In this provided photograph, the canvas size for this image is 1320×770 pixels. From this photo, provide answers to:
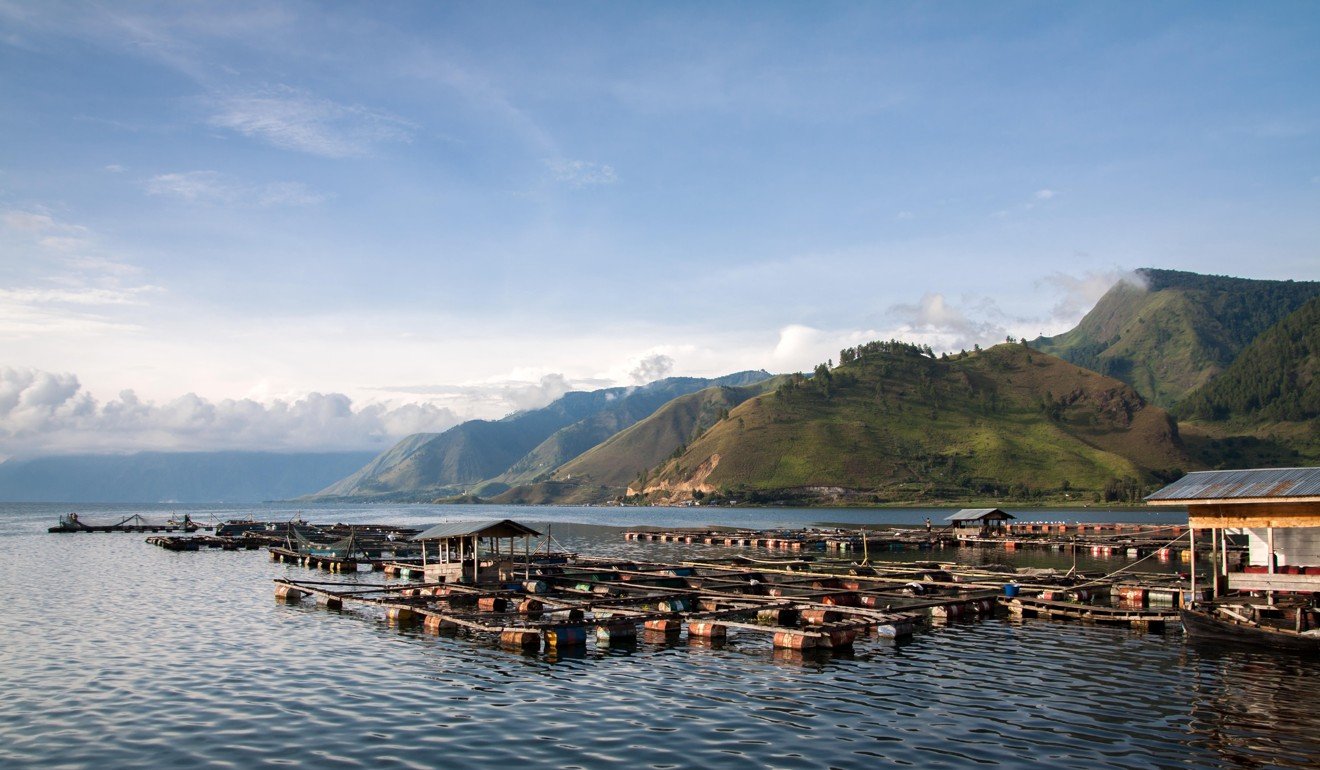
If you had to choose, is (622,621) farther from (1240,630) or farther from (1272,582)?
(1272,582)

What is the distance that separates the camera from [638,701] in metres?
27.5

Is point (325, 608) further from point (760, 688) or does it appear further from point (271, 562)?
point (271, 562)

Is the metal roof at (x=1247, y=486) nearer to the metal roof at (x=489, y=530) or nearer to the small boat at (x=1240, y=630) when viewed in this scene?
Answer: the small boat at (x=1240, y=630)

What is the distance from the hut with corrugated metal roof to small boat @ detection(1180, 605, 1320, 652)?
12.4 ft

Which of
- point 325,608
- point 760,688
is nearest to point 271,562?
point 325,608

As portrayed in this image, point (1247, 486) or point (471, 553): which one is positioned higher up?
point (1247, 486)

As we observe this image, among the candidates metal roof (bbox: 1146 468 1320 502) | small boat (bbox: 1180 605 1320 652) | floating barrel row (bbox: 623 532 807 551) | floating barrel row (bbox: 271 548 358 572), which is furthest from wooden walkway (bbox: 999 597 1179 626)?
floating barrel row (bbox: 623 532 807 551)

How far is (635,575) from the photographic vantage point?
64.3 m

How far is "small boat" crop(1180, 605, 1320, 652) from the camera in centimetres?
3278

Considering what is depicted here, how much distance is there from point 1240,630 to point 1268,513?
581 cm

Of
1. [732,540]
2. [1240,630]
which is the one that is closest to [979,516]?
[732,540]

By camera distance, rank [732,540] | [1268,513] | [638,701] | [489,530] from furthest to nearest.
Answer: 1. [732,540]
2. [489,530]
3. [1268,513]
4. [638,701]

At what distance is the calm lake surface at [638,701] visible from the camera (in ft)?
72.7

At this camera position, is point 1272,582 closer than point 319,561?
Yes
